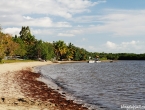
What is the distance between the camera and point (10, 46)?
354ft

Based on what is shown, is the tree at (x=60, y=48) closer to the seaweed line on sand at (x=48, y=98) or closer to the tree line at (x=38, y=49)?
the tree line at (x=38, y=49)

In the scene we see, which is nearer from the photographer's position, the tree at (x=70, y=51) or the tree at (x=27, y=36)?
the tree at (x=27, y=36)

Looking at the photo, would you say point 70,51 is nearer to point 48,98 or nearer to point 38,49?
point 38,49

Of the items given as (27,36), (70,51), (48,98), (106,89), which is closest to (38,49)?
(27,36)

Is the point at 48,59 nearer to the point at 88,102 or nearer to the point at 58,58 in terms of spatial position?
the point at 58,58

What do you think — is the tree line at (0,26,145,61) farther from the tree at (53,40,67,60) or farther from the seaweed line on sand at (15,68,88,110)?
the seaweed line on sand at (15,68,88,110)

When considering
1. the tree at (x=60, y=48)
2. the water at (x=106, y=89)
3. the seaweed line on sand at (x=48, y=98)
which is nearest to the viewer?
the seaweed line on sand at (x=48, y=98)

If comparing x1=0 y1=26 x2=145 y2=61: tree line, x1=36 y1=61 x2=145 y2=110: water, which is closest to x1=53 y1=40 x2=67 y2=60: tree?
x1=0 y1=26 x2=145 y2=61: tree line

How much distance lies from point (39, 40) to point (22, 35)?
1651 cm

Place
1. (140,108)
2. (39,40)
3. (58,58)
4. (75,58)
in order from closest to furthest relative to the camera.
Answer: (140,108) → (39,40) → (58,58) → (75,58)

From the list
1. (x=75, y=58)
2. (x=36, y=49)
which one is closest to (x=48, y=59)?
(x=36, y=49)

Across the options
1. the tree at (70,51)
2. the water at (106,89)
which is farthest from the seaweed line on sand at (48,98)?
the tree at (70,51)

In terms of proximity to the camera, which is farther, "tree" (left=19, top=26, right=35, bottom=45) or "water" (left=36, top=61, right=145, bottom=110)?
"tree" (left=19, top=26, right=35, bottom=45)

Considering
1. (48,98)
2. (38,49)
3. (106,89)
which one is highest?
(38,49)
